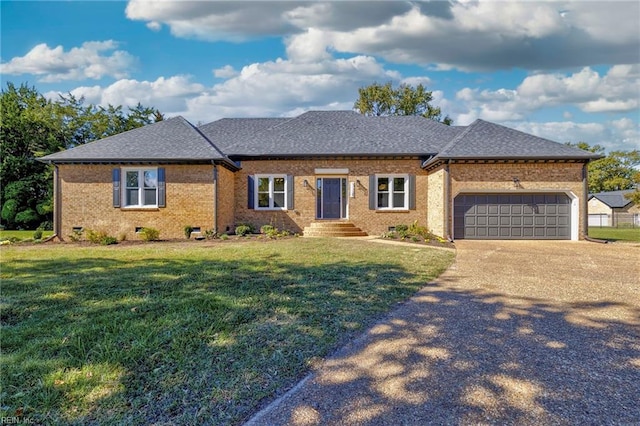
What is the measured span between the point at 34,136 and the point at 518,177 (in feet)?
91.1

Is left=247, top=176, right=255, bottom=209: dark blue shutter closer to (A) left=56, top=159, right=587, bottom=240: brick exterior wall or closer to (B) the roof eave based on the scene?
(A) left=56, top=159, right=587, bottom=240: brick exterior wall

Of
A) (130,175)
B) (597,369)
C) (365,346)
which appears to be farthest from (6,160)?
(597,369)

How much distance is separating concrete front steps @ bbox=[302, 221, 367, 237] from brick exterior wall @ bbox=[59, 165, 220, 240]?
4303mm

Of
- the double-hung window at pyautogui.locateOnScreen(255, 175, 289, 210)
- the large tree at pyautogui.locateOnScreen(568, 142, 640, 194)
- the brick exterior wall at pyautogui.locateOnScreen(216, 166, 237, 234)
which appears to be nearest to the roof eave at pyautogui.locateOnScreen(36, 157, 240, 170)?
the brick exterior wall at pyautogui.locateOnScreen(216, 166, 237, 234)

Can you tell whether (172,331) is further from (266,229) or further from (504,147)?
(504,147)

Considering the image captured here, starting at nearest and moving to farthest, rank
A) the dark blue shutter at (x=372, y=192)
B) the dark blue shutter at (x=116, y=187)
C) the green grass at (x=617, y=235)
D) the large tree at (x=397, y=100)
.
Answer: the dark blue shutter at (x=116, y=187) → the dark blue shutter at (x=372, y=192) → the green grass at (x=617, y=235) → the large tree at (x=397, y=100)

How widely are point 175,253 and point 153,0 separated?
21.6ft

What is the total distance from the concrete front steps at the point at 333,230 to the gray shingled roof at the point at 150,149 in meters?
4.45

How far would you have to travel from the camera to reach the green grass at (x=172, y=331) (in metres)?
2.57

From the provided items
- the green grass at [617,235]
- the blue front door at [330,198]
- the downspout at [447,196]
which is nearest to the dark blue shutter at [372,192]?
the blue front door at [330,198]

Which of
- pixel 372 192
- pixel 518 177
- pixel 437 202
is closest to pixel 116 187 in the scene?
pixel 372 192

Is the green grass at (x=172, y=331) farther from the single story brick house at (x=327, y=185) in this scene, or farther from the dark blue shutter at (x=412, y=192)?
the dark blue shutter at (x=412, y=192)

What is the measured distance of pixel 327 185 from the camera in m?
15.9

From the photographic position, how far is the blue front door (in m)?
15.9
